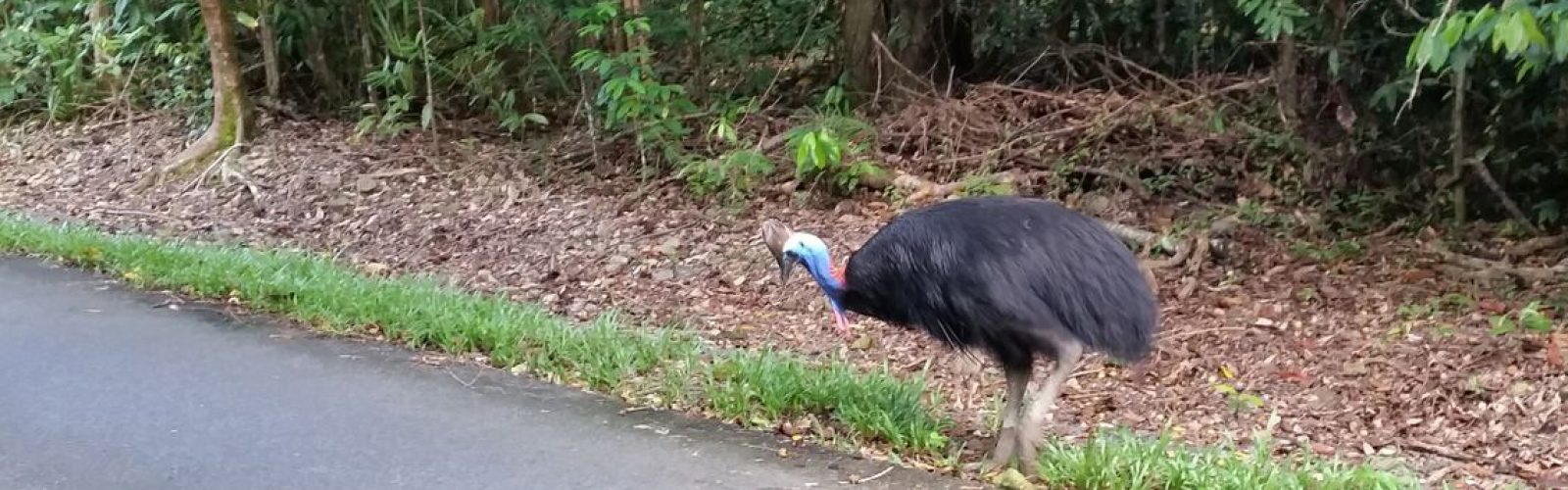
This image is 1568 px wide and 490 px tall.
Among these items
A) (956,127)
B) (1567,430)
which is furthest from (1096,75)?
(1567,430)

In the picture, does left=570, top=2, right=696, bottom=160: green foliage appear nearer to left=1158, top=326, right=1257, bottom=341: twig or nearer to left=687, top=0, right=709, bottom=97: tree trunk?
left=687, top=0, right=709, bottom=97: tree trunk

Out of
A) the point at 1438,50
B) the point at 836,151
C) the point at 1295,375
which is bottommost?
the point at 1295,375

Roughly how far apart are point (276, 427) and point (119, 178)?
24.3ft

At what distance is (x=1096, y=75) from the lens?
1079 centimetres

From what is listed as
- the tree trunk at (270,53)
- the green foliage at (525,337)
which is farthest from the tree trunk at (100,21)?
the green foliage at (525,337)

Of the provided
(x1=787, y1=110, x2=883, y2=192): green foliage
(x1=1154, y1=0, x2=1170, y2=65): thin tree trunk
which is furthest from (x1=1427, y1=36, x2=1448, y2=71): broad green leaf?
(x1=1154, y1=0, x2=1170, y2=65): thin tree trunk

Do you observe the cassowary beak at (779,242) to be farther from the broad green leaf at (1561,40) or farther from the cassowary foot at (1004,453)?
→ the broad green leaf at (1561,40)

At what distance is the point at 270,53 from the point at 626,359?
327 inches

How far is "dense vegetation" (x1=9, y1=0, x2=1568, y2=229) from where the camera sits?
8031mm

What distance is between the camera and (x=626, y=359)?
228 inches

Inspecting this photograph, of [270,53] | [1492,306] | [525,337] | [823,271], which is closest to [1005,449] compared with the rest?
[823,271]

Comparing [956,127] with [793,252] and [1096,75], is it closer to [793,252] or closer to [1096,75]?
[1096,75]

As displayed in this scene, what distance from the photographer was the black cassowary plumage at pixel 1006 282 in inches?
165

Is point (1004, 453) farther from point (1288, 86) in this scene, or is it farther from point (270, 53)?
point (270, 53)
